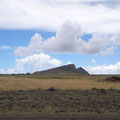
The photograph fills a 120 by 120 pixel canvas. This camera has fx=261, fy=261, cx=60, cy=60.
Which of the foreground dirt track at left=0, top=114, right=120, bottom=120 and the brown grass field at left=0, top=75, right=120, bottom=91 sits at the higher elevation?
the brown grass field at left=0, top=75, right=120, bottom=91

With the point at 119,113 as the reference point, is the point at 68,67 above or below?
above

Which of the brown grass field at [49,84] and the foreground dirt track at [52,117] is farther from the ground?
the brown grass field at [49,84]

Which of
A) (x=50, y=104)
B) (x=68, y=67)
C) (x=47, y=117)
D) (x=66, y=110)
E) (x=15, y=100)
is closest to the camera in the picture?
(x=47, y=117)

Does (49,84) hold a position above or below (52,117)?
above

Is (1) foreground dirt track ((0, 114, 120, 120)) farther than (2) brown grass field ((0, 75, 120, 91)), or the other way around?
(2) brown grass field ((0, 75, 120, 91))

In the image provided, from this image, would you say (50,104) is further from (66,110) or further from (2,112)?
(2,112)

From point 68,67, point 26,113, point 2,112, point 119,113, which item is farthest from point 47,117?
point 68,67

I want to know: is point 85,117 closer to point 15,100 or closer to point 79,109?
point 79,109

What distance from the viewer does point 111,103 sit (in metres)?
16.5

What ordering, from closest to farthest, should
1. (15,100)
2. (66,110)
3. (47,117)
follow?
(47,117)
(66,110)
(15,100)

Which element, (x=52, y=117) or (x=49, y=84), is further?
(x=49, y=84)

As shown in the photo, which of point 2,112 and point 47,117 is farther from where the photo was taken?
point 2,112

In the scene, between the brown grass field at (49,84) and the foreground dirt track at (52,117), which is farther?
the brown grass field at (49,84)

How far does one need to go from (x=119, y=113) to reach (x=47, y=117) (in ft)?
13.0
